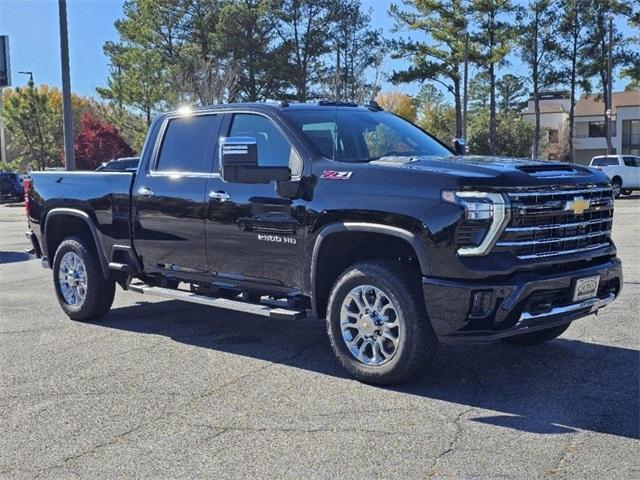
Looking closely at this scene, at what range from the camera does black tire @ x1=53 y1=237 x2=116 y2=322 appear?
7.52 metres

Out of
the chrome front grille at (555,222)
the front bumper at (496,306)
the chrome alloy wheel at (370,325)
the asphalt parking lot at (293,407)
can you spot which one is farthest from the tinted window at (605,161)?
the chrome alloy wheel at (370,325)

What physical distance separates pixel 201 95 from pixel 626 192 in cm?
2137

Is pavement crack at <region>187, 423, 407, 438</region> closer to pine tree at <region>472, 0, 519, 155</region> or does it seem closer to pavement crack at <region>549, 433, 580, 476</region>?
pavement crack at <region>549, 433, 580, 476</region>

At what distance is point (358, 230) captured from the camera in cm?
529

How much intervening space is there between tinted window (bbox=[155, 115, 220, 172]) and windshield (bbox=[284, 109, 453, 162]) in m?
0.86

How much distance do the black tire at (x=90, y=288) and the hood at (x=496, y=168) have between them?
Answer: 130 inches

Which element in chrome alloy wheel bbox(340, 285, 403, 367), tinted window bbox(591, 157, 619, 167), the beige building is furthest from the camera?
the beige building

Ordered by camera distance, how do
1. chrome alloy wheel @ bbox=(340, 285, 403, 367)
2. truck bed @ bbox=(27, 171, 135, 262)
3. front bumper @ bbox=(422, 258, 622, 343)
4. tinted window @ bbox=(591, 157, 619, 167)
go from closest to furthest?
1. front bumper @ bbox=(422, 258, 622, 343)
2. chrome alloy wheel @ bbox=(340, 285, 403, 367)
3. truck bed @ bbox=(27, 171, 135, 262)
4. tinted window @ bbox=(591, 157, 619, 167)

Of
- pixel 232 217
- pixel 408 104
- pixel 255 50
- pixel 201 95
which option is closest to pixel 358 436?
pixel 232 217

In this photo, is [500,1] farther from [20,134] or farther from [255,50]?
[20,134]

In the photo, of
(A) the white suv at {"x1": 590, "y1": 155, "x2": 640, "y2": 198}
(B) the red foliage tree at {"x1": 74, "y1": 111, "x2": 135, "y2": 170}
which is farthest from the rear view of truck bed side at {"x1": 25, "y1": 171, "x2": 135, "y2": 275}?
(B) the red foliage tree at {"x1": 74, "y1": 111, "x2": 135, "y2": 170}

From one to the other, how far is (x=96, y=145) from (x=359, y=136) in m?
39.3

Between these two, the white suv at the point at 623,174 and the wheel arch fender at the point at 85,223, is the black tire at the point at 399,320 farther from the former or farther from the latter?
the white suv at the point at 623,174

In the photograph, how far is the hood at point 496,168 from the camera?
4941mm
